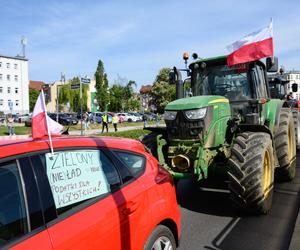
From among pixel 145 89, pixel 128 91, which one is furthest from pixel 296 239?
pixel 145 89

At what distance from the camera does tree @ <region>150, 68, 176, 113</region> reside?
6844 centimetres

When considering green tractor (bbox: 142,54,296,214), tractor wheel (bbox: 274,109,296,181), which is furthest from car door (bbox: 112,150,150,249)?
tractor wheel (bbox: 274,109,296,181)

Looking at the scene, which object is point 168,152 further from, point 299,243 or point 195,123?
point 299,243

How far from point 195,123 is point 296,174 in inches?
144

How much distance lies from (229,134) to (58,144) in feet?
14.0

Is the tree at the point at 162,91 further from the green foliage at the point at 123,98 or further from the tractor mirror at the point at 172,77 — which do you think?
the tractor mirror at the point at 172,77

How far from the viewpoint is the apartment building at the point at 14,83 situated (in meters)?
85.8

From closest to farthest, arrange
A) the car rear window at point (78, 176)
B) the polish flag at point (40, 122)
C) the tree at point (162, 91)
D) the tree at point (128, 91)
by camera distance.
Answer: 1. the car rear window at point (78, 176)
2. the polish flag at point (40, 122)
3. the tree at point (162, 91)
4. the tree at point (128, 91)

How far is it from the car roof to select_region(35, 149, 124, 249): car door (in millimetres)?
66

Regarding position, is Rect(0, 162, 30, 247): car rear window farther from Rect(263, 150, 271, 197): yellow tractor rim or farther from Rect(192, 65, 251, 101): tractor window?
Rect(192, 65, 251, 101): tractor window

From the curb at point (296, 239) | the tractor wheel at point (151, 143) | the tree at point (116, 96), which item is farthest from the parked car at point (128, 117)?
the curb at point (296, 239)

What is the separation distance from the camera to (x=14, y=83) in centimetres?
8856

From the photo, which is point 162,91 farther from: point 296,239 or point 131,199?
point 131,199

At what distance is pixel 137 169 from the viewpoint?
3.29 m
